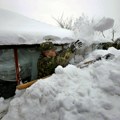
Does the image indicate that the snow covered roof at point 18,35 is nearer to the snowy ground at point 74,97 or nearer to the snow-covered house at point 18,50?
the snow-covered house at point 18,50

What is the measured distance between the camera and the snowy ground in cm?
406

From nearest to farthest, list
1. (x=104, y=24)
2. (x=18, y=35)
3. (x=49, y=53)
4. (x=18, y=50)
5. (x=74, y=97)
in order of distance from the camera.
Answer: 1. (x=74, y=97)
2. (x=104, y=24)
3. (x=18, y=35)
4. (x=49, y=53)
5. (x=18, y=50)

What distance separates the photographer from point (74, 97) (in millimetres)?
4406

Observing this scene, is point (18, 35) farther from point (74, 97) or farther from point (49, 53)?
point (74, 97)

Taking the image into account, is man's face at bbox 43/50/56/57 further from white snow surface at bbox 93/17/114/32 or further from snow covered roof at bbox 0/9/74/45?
white snow surface at bbox 93/17/114/32

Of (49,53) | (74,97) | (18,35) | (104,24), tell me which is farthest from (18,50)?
(74,97)

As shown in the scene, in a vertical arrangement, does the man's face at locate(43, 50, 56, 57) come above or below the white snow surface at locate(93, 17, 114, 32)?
below

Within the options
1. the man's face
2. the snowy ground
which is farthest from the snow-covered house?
the snowy ground

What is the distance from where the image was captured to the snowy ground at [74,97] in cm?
406

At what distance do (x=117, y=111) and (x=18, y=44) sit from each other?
450cm

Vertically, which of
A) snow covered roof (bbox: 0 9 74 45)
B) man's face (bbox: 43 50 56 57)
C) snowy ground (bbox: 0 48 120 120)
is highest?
snow covered roof (bbox: 0 9 74 45)

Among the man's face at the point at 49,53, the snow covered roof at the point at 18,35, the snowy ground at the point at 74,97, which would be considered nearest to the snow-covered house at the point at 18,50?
the snow covered roof at the point at 18,35

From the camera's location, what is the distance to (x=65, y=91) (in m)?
4.69

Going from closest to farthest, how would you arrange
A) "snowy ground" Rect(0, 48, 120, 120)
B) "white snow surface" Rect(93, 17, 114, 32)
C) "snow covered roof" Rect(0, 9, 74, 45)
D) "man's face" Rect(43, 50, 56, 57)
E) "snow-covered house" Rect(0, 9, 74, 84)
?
"snowy ground" Rect(0, 48, 120, 120) < "white snow surface" Rect(93, 17, 114, 32) < "snow covered roof" Rect(0, 9, 74, 45) < "snow-covered house" Rect(0, 9, 74, 84) < "man's face" Rect(43, 50, 56, 57)
